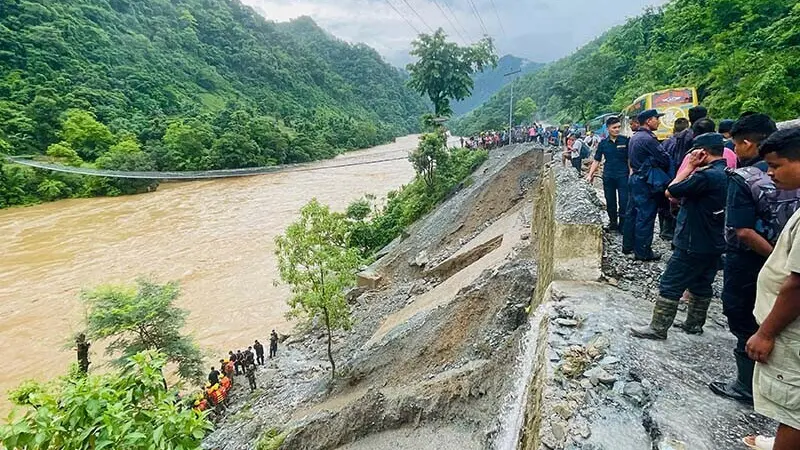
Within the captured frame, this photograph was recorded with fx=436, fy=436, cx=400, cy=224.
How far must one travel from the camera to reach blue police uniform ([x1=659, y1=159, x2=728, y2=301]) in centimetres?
349

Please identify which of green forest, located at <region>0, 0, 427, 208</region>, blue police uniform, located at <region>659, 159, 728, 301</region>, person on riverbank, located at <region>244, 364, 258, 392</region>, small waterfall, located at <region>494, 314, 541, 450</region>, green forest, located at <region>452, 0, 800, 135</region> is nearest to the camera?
blue police uniform, located at <region>659, 159, 728, 301</region>

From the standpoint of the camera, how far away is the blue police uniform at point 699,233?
11.4 feet

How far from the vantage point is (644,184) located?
5148 mm

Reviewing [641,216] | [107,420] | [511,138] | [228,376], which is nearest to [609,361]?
[641,216]

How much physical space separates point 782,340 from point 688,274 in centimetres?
160

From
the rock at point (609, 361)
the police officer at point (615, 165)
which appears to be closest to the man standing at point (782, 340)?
the rock at point (609, 361)

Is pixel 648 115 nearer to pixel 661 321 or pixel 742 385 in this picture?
pixel 661 321

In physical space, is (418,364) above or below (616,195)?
below

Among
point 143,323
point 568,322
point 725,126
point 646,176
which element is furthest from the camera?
point 143,323

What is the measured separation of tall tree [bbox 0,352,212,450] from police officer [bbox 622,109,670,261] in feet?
16.4

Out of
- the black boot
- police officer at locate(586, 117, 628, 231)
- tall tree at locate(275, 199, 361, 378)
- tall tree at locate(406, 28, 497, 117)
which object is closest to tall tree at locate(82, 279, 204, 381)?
tall tree at locate(275, 199, 361, 378)

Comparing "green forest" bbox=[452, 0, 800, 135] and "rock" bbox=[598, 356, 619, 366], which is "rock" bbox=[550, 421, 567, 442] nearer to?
"rock" bbox=[598, 356, 619, 366]

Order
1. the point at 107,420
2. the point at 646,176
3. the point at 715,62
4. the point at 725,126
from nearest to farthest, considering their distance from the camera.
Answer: the point at 107,420 < the point at 646,176 < the point at 725,126 < the point at 715,62

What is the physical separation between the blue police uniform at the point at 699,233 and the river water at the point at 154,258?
44.2ft
